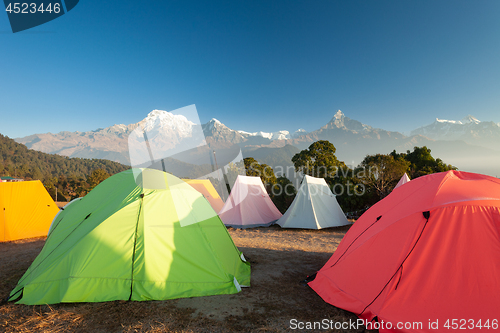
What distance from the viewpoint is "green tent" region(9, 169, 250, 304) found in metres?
3.38

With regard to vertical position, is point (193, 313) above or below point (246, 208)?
above

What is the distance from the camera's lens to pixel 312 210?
1073 cm

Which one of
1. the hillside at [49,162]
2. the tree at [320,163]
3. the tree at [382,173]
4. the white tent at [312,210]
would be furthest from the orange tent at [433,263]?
the hillside at [49,162]

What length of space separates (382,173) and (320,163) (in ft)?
20.5

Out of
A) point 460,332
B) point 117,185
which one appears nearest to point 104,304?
point 117,185

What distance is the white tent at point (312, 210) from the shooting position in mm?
10648

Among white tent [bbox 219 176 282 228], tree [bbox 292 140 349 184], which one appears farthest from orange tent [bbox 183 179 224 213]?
tree [bbox 292 140 349 184]

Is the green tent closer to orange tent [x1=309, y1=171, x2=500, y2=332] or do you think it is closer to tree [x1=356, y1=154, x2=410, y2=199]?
orange tent [x1=309, y1=171, x2=500, y2=332]

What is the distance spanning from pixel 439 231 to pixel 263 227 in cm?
945

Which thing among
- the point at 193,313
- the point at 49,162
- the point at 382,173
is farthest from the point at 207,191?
the point at 49,162

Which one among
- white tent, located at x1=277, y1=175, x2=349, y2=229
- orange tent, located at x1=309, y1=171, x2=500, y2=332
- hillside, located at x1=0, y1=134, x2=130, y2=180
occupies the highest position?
hillside, located at x1=0, y1=134, x2=130, y2=180

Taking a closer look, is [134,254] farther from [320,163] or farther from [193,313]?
[320,163]

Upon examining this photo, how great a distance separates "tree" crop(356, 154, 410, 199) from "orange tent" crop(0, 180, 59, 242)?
20062mm

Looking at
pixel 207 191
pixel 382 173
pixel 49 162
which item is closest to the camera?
pixel 207 191
